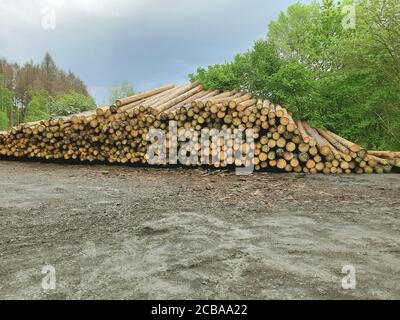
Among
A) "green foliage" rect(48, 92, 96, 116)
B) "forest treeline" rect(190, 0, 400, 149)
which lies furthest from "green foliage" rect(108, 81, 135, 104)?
"forest treeline" rect(190, 0, 400, 149)

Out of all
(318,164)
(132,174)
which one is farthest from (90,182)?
(318,164)

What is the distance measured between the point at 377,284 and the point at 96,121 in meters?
8.58

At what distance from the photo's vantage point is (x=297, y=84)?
1015cm

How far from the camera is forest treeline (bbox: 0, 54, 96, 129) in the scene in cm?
3338

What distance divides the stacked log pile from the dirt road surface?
1712mm

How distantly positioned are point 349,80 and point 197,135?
5337 millimetres

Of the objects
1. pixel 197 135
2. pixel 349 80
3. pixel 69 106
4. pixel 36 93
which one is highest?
pixel 36 93

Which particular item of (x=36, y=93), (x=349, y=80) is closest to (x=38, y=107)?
(x=36, y=93)

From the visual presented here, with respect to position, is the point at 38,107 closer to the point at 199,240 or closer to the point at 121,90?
the point at 121,90

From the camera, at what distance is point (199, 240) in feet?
11.8

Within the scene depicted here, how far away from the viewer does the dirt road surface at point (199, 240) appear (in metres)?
2.59
